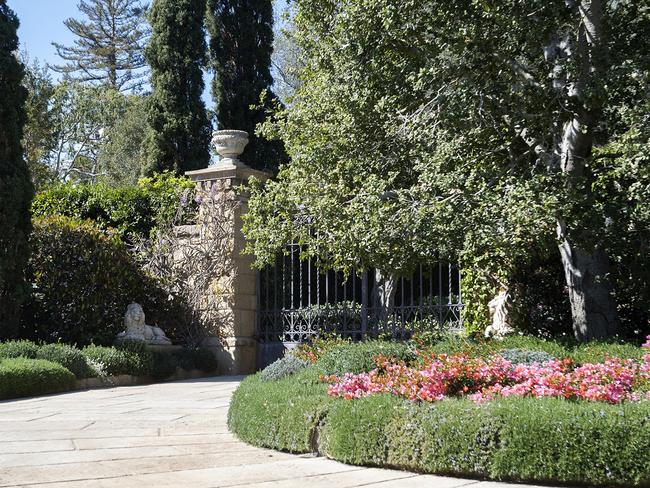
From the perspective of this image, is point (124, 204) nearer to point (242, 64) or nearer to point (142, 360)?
point (142, 360)

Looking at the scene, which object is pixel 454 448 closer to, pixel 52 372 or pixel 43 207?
pixel 52 372

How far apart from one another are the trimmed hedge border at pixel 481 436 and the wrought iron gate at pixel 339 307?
576 cm

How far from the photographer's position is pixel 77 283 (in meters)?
12.0

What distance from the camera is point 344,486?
14.9ft

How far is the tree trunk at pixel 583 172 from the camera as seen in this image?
26.4 ft

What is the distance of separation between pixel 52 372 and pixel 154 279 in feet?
11.3

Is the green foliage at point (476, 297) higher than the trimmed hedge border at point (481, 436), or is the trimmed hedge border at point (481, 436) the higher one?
the green foliage at point (476, 297)

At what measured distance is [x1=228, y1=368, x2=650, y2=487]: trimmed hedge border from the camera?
4.41 metres

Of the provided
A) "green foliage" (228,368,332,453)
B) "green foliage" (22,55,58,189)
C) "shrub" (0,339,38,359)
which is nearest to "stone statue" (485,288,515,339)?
"green foliage" (228,368,332,453)

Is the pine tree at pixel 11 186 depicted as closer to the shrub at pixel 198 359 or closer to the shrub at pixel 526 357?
the shrub at pixel 198 359

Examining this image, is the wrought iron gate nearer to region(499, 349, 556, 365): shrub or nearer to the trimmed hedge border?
region(499, 349, 556, 365): shrub

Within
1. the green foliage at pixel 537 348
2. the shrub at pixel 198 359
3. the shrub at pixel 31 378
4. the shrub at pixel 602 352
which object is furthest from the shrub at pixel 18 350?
the shrub at pixel 602 352

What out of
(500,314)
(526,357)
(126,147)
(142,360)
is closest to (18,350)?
(142,360)

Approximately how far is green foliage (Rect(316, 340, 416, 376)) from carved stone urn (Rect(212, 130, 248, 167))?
5649 millimetres
